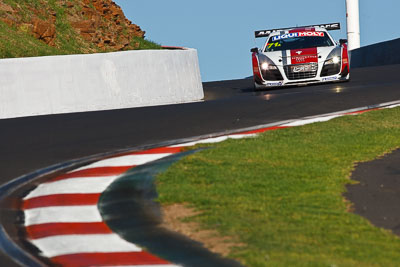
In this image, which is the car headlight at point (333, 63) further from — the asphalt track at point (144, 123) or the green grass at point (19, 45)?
the green grass at point (19, 45)

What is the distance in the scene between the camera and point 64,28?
3092cm

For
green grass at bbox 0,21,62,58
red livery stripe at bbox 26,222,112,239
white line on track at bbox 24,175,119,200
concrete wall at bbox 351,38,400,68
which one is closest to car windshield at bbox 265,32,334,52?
green grass at bbox 0,21,62,58

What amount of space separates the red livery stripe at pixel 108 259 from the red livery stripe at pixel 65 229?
571 millimetres

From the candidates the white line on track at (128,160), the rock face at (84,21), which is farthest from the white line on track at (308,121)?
the rock face at (84,21)

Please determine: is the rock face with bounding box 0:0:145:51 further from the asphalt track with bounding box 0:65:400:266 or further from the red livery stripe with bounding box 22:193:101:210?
the red livery stripe with bounding box 22:193:101:210

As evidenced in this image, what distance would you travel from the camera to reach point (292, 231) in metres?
5.87

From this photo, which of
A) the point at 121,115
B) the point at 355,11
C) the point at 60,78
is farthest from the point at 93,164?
the point at 355,11

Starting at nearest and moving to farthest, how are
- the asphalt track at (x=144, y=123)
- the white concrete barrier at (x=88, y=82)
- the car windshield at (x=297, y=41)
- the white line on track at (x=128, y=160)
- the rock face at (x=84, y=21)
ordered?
the white line on track at (x=128, y=160)
the asphalt track at (x=144, y=123)
the white concrete barrier at (x=88, y=82)
the car windshield at (x=297, y=41)
the rock face at (x=84, y=21)

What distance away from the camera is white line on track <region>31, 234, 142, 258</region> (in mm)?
5723

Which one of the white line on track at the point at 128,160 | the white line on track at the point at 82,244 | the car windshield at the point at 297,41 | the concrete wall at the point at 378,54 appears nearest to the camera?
the white line on track at the point at 82,244

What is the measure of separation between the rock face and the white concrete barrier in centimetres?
1063

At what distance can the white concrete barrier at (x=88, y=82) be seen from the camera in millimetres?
16672

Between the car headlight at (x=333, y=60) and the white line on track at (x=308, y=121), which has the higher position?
the white line on track at (x=308, y=121)

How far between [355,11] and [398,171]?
46.4 metres
